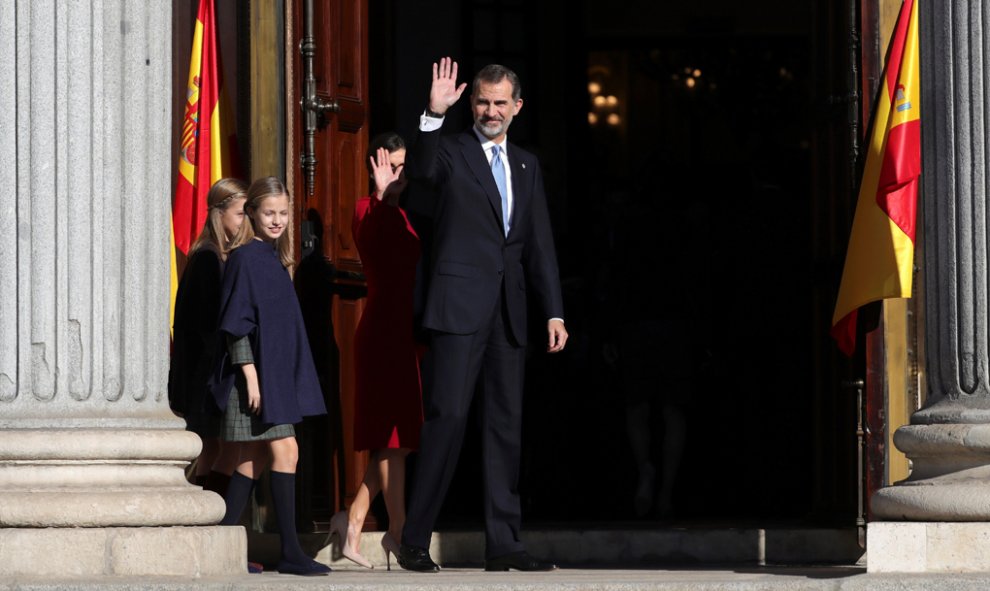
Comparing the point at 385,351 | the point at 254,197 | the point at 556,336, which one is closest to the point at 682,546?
the point at 556,336

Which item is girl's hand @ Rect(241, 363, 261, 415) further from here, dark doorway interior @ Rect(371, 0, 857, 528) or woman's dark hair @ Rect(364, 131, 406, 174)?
dark doorway interior @ Rect(371, 0, 857, 528)

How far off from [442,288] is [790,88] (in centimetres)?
1148

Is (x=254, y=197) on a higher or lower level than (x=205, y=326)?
higher

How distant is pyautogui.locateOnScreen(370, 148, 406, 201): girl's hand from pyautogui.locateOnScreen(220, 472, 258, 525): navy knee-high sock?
1463 mm

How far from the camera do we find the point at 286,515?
352 inches

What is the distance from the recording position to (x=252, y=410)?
Answer: 29.2 feet

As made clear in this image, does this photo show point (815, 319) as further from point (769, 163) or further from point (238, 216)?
point (769, 163)

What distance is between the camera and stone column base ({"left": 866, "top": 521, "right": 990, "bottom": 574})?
25.6ft

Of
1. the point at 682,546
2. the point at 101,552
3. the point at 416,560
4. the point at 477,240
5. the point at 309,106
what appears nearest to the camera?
the point at 101,552

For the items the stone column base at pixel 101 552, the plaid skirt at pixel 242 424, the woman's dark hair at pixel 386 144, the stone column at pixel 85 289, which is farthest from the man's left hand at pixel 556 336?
the stone column base at pixel 101 552

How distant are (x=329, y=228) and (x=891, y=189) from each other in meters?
2.62

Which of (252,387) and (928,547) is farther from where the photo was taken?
(252,387)

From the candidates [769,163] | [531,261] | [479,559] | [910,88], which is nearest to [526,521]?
[479,559]

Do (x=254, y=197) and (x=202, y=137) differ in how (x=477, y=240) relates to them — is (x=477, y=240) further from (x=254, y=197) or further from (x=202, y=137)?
(x=202, y=137)
